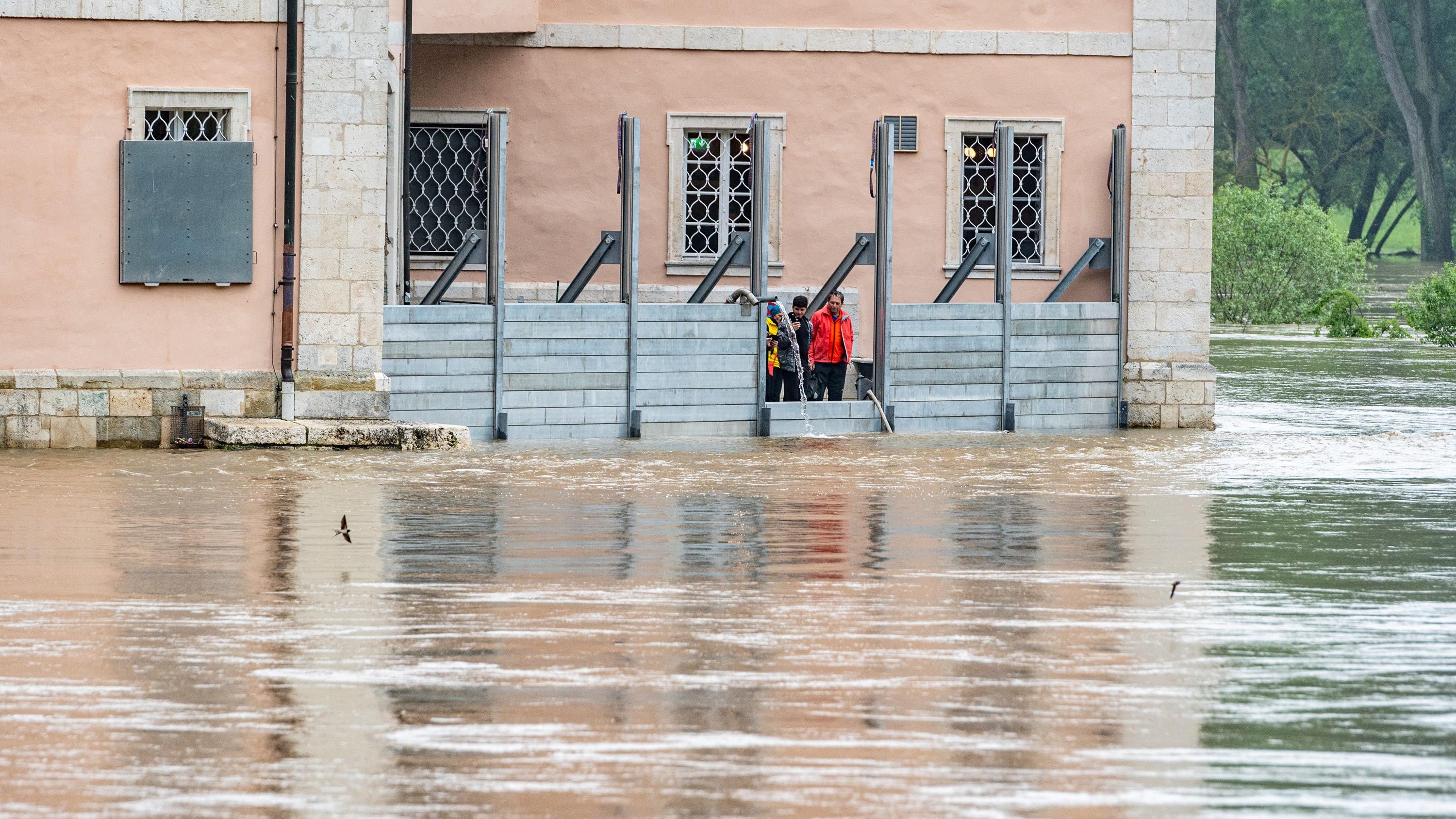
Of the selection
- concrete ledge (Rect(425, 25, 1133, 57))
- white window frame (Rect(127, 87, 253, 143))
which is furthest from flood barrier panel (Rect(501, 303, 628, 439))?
concrete ledge (Rect(425, 25, 1133, 57))

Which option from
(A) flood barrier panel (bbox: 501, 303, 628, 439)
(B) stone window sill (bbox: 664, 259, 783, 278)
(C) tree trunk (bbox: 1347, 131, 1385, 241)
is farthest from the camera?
(C) tree trunk (bbox: 1347, 131, 1385, 241)

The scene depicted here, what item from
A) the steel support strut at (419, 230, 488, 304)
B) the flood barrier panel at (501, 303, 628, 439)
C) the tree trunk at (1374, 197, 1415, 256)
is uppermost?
the tree trunk at (1374, 197, 1415, 256)

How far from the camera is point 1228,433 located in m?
20.4

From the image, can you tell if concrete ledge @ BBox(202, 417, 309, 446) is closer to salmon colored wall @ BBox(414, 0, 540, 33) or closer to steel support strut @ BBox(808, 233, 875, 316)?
salmon colored wall @ BBox(414, 0, 540, 33)

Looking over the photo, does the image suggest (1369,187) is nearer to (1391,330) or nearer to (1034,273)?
(1391,330)

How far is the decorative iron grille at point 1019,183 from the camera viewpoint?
22781mm

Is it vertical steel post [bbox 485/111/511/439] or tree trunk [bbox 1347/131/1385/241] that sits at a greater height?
tree trunk [bbox 1347/131/1385/241]

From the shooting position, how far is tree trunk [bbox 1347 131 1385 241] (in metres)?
72.0

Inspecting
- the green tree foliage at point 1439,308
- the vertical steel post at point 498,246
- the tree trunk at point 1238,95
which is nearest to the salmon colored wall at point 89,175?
the vertical steel post at point 498,246

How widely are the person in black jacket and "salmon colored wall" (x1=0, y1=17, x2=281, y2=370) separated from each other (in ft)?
17.9

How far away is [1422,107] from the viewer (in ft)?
226

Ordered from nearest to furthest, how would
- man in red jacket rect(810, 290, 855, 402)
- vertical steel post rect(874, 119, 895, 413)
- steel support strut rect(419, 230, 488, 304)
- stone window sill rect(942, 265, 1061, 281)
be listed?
steel support strut rect(419, 230, 488, 304) < vertical steel post rect(874, 119, 895, 413) < man in red jacket rect(810, 290, 855, 402) < stone window sill rect(942, 265, 1061, 281)

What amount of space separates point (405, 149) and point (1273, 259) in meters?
32.3

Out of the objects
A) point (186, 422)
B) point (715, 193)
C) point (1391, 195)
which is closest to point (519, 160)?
point (715, 193)
